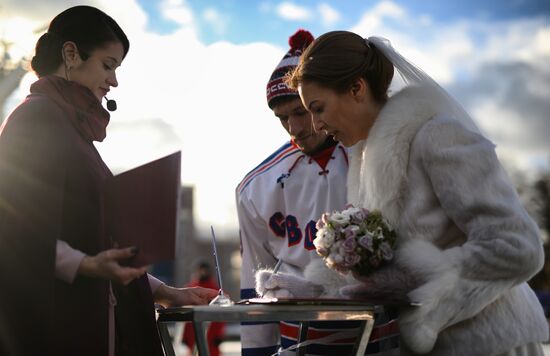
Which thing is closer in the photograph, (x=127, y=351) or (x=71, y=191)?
(x=71, y=191)

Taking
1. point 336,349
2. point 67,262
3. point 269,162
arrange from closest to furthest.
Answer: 1. point 67,262
2. point 336,349
3. point 269,162

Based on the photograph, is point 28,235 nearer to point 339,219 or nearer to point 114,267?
point 114,267

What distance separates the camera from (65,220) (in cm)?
257

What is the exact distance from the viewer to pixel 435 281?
249 centimetres

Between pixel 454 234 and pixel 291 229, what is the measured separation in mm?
1201

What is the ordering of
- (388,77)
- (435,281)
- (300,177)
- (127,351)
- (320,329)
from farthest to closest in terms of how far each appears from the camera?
(300,177) → (320,329) → (388,77) → (127,351) → (435,281)

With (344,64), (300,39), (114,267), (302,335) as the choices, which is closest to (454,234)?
(344,64)

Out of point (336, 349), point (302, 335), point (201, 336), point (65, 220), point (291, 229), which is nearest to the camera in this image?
point (201, 336)

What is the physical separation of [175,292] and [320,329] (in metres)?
0.73

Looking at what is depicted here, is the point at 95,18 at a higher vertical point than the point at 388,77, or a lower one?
higher

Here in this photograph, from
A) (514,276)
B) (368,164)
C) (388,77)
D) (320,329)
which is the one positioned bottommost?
(320,329)

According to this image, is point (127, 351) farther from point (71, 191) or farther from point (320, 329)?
point (320, 329)

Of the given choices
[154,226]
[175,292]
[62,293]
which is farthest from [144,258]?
[175,292]

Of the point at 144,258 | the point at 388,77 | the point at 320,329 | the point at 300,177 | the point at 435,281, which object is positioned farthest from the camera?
the point at 300,177
